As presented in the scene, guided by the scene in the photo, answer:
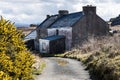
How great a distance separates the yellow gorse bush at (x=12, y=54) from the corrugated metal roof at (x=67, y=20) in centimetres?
4656

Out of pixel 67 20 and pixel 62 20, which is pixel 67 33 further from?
pixel 62 20

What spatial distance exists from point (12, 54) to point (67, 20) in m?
53.4

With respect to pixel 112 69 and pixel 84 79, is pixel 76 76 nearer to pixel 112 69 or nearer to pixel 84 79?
pixel 84 79

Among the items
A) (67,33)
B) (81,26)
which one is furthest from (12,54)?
(67,33)

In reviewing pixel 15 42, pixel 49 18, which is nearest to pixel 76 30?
pixel 49 18

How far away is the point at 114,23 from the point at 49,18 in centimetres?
2865

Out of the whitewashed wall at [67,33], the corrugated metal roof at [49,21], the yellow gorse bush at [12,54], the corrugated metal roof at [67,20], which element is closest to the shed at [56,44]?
the whitewashed wall at [67,33]

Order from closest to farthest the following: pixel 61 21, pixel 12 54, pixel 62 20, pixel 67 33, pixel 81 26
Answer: pixel 12 54 < pixel 81 26 < pixel 67 33 < pixel 61 21 < pixel 62 20

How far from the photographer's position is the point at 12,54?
19.9 meters

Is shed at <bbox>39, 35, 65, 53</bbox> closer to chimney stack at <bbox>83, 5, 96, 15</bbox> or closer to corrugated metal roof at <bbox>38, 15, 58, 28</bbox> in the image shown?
chimney stack at <bbox>83, 5, 96, 15</bbox>

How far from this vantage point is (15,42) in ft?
66.5

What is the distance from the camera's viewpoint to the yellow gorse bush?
17.3 m

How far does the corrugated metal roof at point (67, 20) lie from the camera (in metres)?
68.6

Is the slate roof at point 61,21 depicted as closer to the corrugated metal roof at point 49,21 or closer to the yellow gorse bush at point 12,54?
the corrugated metal roof at point 49,21
